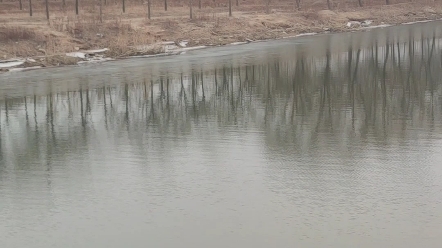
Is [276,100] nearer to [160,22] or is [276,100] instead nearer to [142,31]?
[142,31]

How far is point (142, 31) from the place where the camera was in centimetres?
4872

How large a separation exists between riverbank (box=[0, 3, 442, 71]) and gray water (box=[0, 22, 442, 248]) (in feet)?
25.6

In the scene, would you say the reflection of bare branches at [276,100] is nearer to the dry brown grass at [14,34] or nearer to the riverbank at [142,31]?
the riverbank at [142,31]

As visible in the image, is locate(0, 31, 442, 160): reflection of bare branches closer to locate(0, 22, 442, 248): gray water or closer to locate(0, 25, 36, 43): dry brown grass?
locate(0, 22, 442, 248): gray water

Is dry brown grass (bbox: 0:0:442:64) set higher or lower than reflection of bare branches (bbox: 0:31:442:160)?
higher

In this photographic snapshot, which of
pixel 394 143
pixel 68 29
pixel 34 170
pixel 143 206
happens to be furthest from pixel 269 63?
pixel 143 206

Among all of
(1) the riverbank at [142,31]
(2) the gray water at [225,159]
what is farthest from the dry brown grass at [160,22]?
(2) the gray water at [225,159]

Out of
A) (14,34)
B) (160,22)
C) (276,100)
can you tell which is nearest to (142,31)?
(160,22)

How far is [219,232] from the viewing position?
1255cm

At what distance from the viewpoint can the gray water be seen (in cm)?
1272

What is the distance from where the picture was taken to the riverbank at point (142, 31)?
41531 mm

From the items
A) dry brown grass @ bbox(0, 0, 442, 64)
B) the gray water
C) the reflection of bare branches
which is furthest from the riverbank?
the reflection of bare branches

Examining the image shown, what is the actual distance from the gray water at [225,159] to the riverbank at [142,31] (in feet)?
25.6

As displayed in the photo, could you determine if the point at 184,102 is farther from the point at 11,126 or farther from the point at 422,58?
the point at 422,58
